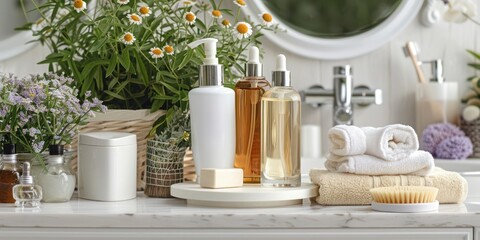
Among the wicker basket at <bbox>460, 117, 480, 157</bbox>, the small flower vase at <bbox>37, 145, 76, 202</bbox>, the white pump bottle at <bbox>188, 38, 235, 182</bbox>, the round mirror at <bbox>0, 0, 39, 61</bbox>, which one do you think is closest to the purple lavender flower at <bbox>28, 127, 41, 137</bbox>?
the small flower vase at <bbox>37, 145, 76, 202</bbox>

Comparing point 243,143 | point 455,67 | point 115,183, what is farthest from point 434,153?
point 115,183

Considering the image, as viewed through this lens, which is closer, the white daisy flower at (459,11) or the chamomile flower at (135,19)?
the chamomile flower at (135,19)

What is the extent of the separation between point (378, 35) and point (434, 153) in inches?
13.3

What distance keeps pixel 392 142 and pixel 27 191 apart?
556 mm

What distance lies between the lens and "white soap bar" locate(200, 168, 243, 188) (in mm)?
1239

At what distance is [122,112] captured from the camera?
1.40m

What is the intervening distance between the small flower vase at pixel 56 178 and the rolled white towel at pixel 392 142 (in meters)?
0.47

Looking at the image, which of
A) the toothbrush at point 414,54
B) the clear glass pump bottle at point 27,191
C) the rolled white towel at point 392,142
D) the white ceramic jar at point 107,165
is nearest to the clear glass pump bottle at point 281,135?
the rolled white towel at point 392,142

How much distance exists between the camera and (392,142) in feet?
4.13

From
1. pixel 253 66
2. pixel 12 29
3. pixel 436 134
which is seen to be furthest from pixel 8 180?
pixel 436 134

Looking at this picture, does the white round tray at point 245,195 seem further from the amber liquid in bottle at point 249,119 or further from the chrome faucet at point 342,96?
the chrome faucet at point 342,96

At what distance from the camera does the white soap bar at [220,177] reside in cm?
124

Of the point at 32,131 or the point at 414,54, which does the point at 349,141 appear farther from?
the point at 414,54

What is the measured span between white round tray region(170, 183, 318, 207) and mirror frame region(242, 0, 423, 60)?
0.89 metres
